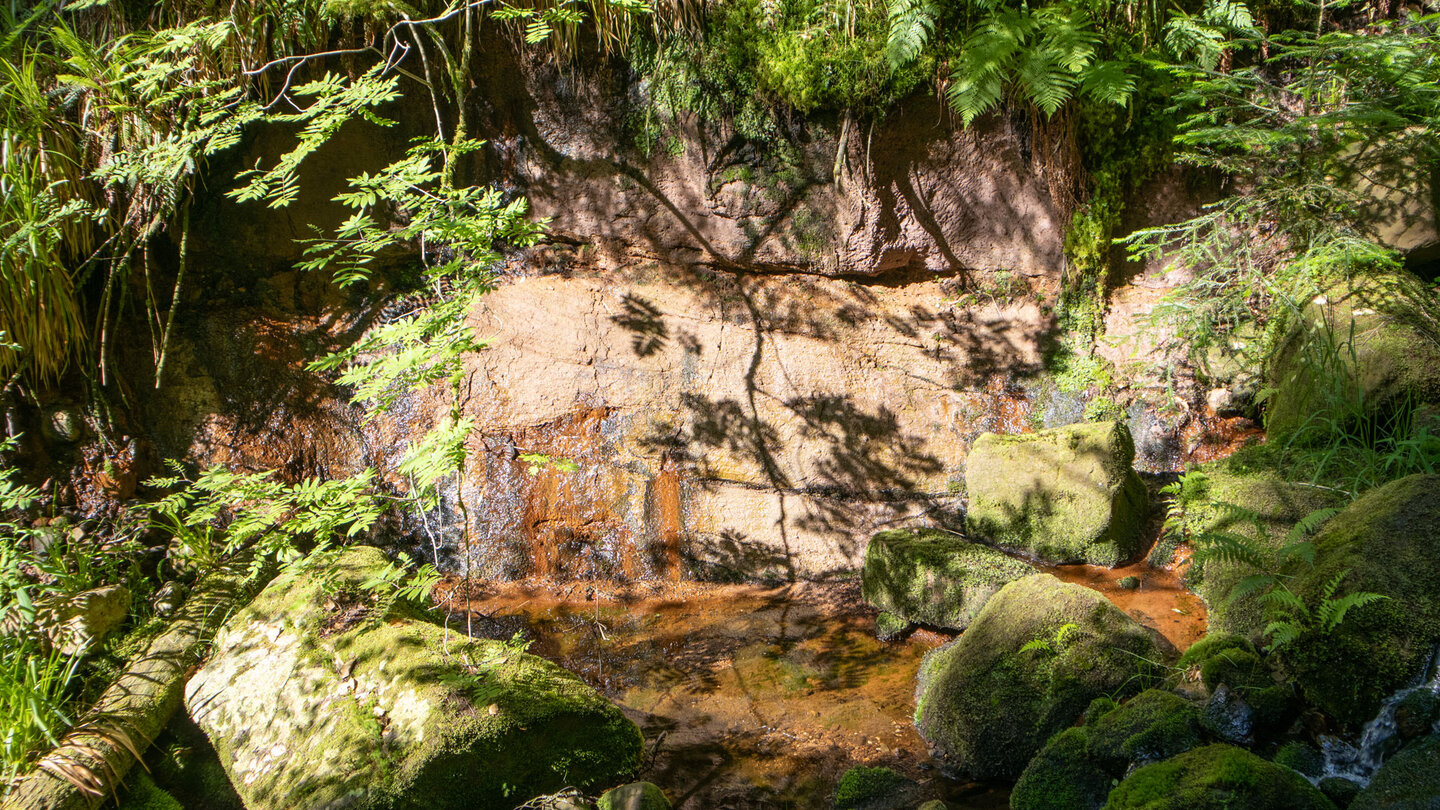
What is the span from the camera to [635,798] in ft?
10.4

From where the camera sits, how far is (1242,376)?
5410 mm

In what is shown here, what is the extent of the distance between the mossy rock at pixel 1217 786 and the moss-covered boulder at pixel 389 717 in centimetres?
189

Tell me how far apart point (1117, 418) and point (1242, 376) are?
774 mm

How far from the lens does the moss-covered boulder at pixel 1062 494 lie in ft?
16.3

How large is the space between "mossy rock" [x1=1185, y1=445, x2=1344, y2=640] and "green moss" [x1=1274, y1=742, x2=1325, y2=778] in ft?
1.73

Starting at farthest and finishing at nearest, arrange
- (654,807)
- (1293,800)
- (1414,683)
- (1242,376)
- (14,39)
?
(1242,376)
(14,39)
(654,807)
(1414,683)
(1293,800)

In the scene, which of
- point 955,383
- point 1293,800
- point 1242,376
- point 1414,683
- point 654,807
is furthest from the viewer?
point 955,383

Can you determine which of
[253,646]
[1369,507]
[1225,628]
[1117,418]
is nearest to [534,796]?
[253,646]

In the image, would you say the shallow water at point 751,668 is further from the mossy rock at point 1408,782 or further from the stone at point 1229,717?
the mossy rock at point 1408,782

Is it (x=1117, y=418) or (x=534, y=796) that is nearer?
(x=534, y=796)

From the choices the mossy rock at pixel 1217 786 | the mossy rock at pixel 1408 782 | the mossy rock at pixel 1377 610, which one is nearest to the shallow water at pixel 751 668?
the mossy rock at pixel 1217 786

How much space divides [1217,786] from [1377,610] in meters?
0.95

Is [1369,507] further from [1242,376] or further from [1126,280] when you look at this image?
[1126,280]

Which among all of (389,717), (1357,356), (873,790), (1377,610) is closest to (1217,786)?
(1377,610)
